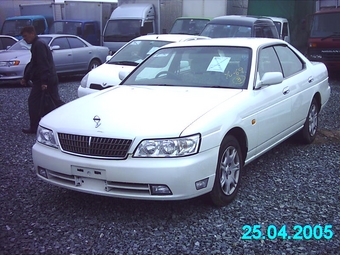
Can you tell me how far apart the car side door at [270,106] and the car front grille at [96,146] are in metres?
1.55

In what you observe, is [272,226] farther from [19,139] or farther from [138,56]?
[138,56]

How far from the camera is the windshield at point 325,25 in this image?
13031 mm

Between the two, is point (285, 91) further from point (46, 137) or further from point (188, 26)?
point (188, 26)

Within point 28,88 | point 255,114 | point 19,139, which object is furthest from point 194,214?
point 28,88

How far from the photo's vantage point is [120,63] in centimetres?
868

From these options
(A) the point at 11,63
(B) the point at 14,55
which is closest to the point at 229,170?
(A) the point at 11,63

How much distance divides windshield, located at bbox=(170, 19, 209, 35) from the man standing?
7.60 meters

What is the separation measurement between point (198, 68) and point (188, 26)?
960 centimetres

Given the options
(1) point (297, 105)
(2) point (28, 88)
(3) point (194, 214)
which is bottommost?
(2) point (28, 88)

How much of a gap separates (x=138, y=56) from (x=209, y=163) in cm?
543

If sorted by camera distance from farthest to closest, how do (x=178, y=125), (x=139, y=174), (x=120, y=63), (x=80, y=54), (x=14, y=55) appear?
(x=80, y=54) → (x=14, y=55) → (x=120, y=63) → (x=178, y=125) → (x=139, y=174)

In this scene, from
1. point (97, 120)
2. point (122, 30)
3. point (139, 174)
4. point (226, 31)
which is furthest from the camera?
point (122, 30)

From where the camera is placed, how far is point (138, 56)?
8797 mm

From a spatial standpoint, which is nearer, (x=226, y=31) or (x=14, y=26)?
(x=226, y=31)
